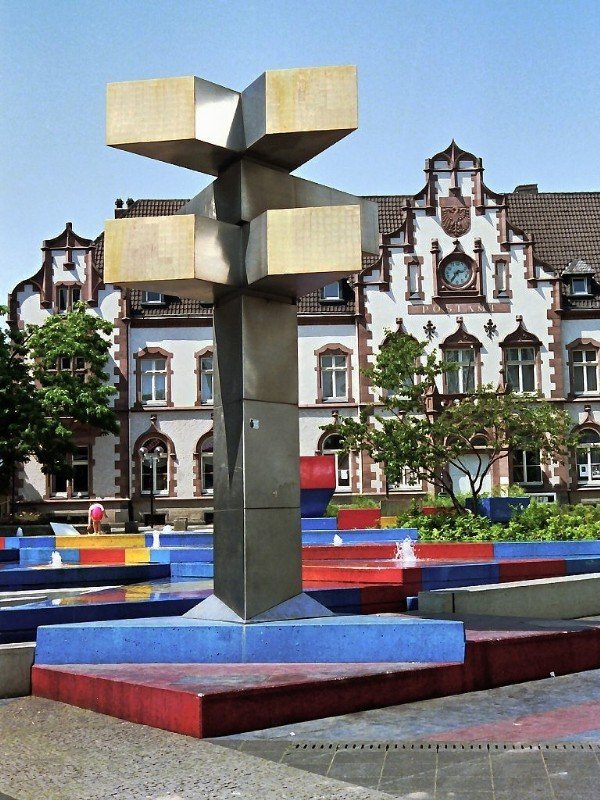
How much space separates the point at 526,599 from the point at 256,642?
4.72 meters

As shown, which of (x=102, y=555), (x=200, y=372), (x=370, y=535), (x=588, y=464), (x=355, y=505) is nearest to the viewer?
(x=102, y=555)

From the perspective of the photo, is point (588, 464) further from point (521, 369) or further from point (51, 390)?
point (51, 390)

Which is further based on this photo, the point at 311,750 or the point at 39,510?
the point at 39,510

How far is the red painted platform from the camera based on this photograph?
318 inches

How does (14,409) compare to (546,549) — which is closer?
(546,549)

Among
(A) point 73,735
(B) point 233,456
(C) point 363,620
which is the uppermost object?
(B) point 233,456

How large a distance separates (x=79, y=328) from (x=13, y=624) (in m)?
34.5

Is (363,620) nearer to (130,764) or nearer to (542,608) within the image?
(130,764)

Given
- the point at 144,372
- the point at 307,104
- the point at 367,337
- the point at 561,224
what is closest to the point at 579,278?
the point at 561,224

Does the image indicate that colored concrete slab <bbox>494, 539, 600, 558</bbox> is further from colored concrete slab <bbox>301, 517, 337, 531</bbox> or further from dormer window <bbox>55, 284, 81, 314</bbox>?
dormer window <bbox>55, 284, 81, 314</bbox>

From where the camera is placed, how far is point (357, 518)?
31547 millimetres

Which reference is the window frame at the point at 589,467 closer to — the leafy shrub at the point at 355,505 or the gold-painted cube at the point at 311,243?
the leafy shrub at the point at 355,505

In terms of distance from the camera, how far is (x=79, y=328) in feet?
147

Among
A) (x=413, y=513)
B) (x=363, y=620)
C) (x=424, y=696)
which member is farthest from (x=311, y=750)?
(x=413, y=513)
